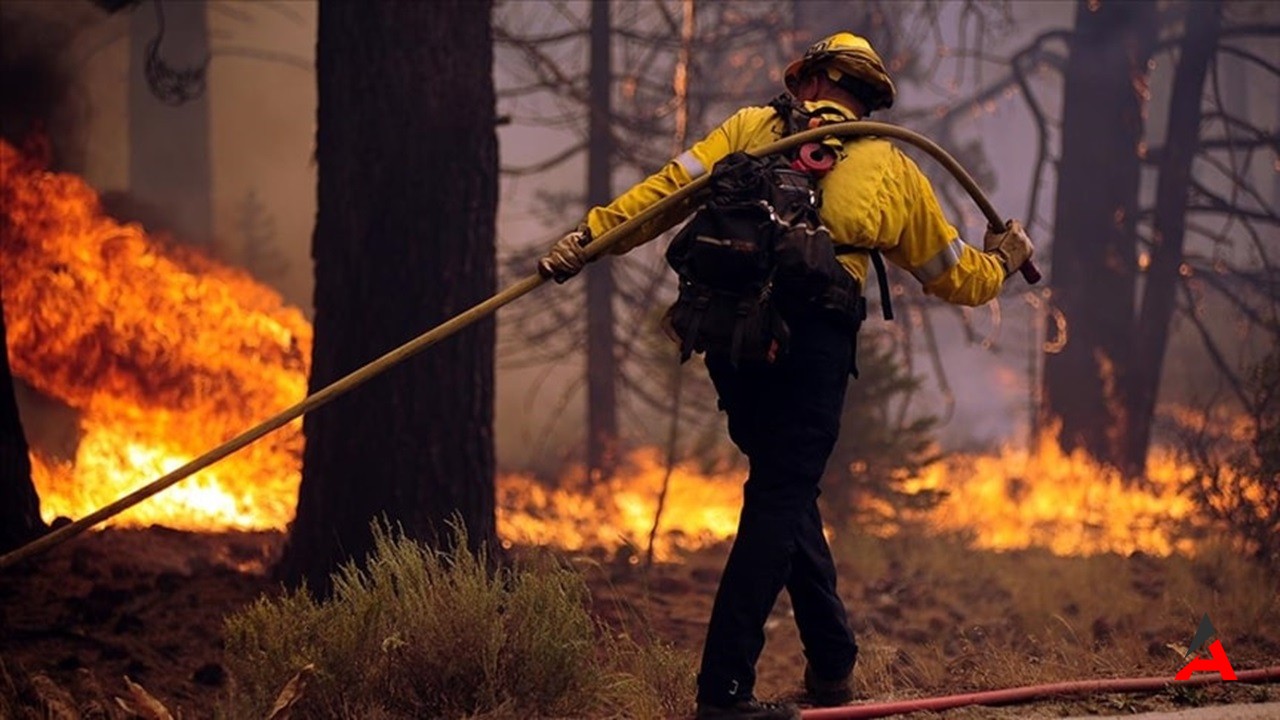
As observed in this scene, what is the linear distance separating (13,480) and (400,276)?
89.8 inches

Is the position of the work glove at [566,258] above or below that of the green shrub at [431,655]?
above

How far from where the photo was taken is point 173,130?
1495 cm

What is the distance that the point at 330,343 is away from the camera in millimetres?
7148

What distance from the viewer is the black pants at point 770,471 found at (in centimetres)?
458

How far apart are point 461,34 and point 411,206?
2.94 ft

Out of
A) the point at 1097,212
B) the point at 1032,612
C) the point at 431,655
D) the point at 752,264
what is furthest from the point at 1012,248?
the point at 1097,212

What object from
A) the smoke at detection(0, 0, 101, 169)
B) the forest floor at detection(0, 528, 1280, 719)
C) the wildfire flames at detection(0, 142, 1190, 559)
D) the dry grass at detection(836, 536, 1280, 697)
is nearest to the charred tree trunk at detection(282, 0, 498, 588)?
the forest floor at detection(0, 528, 1280, 719)

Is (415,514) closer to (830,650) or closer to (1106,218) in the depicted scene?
(830,650)

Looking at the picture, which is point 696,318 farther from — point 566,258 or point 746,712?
point 746,712

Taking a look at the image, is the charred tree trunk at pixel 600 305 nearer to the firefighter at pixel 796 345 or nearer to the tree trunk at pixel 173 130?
the tree trunk at pixel 173 130

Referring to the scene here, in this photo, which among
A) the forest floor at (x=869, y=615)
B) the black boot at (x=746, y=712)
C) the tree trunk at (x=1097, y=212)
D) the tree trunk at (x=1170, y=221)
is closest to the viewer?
the black boot at (x=746, y=712)

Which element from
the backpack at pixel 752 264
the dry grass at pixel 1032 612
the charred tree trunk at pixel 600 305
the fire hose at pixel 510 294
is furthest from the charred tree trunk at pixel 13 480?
the charred tree trunk at pixel 600 305

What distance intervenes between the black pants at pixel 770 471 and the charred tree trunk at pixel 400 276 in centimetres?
261

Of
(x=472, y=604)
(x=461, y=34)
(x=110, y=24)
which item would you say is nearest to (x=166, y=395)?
(x=461, y=34)
